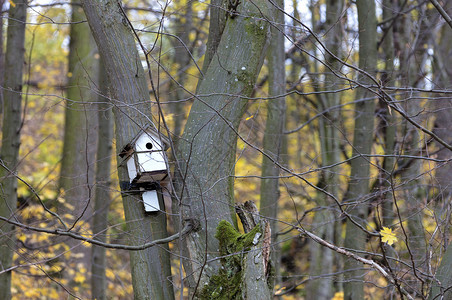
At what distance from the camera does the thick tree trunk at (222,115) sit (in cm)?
378

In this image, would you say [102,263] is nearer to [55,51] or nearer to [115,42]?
[115,42]

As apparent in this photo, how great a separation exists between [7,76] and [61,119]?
1001 centimetres

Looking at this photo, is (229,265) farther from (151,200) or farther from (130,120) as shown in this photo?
(130,120)

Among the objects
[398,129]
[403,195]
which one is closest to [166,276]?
[403,195]

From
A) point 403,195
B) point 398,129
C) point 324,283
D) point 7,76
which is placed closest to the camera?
point 403,195

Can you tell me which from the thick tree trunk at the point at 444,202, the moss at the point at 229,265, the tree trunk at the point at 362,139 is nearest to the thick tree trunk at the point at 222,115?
the moss at the point at 229,265

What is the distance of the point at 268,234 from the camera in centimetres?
362

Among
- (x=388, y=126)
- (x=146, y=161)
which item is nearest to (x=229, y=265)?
(x=146, y=161)

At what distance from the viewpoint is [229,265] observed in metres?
3.64

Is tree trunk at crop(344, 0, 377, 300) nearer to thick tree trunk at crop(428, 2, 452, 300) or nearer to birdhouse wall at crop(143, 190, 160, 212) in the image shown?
thick tree trunk at crop(428, 2, 452, 300)

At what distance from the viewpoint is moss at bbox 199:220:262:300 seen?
3529mm

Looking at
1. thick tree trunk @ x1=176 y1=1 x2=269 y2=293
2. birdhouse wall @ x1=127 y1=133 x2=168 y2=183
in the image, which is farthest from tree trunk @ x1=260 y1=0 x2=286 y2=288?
birdhouse wall @ x1=127 y1=133 x2=168 y2=183

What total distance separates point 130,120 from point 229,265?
1405 millimetres

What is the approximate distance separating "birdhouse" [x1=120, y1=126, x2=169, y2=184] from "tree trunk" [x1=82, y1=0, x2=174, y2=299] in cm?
7
